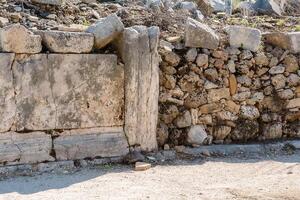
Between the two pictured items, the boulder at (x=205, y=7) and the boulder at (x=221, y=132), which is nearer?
the boulder at (x=221, y=132)

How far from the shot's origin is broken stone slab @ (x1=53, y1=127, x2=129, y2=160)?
213 inches

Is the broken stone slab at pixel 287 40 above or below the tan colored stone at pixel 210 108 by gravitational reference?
above

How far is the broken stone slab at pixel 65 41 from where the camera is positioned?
17.3 ft

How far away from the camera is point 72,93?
5.40 m

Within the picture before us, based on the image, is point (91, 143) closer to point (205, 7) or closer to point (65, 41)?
point (65, 41)

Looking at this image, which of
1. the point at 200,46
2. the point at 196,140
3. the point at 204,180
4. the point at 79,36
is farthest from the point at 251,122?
the point at 79,36

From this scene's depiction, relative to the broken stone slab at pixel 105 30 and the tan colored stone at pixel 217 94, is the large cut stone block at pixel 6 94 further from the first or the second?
the tan colored stone at pixel 217 94

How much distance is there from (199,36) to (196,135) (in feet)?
4.00

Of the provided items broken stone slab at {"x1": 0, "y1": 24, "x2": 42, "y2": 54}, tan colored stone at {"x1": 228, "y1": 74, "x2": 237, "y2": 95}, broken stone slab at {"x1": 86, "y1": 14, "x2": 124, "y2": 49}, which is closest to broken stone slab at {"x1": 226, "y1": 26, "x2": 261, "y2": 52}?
tan colored stone at {"x1": 228, "y1": 74, "x2": 237, "y2": 95}

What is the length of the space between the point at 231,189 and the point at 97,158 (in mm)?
1640

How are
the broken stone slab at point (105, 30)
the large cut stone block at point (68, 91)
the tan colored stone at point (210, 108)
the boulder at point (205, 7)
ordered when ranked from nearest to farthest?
the large cut stone block at point (68, 91) < the broken stone slab at point (105, 30) < the tan colored stone at point (210, 108) < the boulder at point (205, 7)

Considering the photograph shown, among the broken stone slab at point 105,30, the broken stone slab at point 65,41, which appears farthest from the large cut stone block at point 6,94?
the broken stone slab at point 105,30

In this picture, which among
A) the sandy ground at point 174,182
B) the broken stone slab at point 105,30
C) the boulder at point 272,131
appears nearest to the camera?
the sandy ground at point 174,182

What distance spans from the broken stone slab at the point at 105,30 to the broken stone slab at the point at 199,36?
0.87 m
